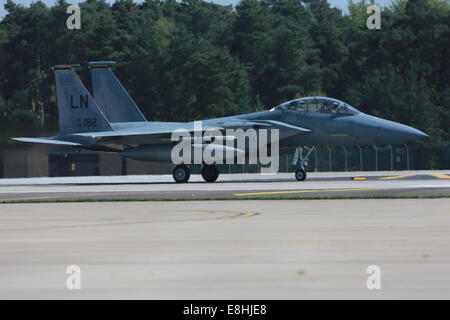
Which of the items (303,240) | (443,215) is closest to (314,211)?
(443,215)

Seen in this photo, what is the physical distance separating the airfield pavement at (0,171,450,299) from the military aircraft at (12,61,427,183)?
1510cm

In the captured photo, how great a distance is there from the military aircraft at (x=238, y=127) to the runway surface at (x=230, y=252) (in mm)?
15656

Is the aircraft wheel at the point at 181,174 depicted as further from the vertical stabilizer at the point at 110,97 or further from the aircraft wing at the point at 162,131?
the vertical stabilizer at the point at 110,97

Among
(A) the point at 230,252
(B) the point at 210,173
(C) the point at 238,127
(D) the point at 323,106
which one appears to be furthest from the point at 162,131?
(A) the point at 230,252

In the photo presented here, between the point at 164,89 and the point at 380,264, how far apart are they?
2809 inches

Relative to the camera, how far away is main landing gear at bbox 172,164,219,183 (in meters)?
33.5

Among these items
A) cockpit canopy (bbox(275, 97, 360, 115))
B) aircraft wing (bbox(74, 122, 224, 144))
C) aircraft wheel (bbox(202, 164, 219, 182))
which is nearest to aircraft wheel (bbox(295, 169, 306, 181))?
cockpit canopy (bbox(275, 97, 360, 115))

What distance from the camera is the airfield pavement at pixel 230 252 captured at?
764 cm

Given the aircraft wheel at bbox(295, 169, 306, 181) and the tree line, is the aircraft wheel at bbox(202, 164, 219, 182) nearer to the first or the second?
the aircraft wheel at bbox(295, 169, 306, 181)

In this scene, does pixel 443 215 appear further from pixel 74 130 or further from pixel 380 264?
pixel 74 130

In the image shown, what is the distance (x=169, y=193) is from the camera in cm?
2473

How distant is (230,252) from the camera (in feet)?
33.4

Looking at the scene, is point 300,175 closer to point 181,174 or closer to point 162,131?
point 181,174
